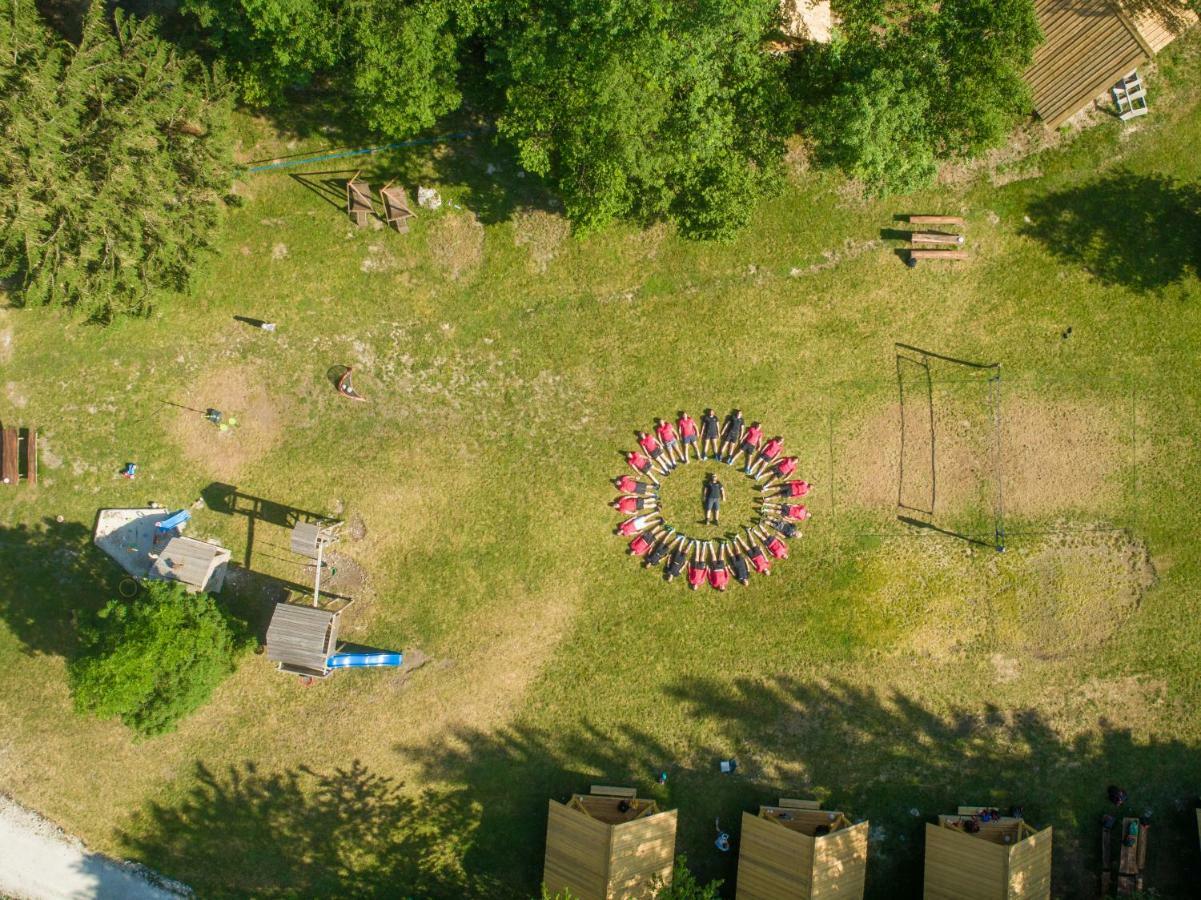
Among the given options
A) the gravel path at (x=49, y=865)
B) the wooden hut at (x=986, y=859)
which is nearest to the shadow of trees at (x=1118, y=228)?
the wooden hut at (x=986, y=859)

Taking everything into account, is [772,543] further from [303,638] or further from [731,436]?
[303,638]

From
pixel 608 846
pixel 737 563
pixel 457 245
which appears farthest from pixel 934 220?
pixel 608 846

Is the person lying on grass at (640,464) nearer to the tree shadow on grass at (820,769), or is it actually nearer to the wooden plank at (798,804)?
the tree shadow on grass at (820,769)

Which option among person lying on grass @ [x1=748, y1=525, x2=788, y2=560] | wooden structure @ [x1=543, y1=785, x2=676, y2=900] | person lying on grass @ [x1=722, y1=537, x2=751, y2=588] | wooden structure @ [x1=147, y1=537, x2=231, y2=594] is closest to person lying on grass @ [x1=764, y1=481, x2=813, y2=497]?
person lying on grass @ [x1=748, y1=525, x2=788, y2=560]

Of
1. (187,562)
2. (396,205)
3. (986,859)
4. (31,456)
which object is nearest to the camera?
(986,859)

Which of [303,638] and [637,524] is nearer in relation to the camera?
[303,638]

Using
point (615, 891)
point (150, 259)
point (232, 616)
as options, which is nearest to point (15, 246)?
point (150, 259)

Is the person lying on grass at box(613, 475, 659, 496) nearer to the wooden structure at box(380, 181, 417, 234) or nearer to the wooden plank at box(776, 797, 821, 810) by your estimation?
the wooden plank at box(776, 797, 821, 810)
